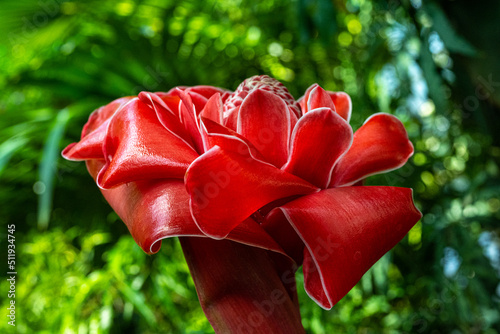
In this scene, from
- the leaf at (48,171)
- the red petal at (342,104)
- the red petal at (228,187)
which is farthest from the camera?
the leaf at (48,171)

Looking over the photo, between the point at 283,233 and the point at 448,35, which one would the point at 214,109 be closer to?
the point at 283,233

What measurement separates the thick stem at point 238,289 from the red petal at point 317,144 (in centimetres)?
4

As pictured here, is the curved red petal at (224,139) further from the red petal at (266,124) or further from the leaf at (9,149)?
the leaf at (9,149)

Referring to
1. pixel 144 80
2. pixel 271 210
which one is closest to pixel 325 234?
pixel 271 210

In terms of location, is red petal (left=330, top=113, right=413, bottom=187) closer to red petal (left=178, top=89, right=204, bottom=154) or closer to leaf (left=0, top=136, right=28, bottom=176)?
red petal (left=178, top=89, right=204, bottom=154)

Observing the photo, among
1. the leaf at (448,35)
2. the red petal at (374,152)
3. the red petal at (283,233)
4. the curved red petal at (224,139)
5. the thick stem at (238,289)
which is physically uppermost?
the curved red petal at (224,139)

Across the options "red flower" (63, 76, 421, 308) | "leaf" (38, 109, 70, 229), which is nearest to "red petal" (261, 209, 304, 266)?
"red flower" (63, 76, 421, 308)

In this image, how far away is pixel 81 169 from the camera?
0.63 meters

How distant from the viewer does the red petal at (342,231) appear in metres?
0.17

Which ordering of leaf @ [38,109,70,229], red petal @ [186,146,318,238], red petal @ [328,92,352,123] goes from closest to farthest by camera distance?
red petal @ [186,146,318,238] < red petal @ [328,92,352,123] < leaf @ [38,109,70,229]

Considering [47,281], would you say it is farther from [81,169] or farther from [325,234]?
[325,234]

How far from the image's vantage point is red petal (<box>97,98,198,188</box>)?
18cm

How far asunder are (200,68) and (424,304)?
0.45 meters

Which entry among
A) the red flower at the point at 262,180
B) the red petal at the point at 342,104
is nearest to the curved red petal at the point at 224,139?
the red flower at the point at 262,180
